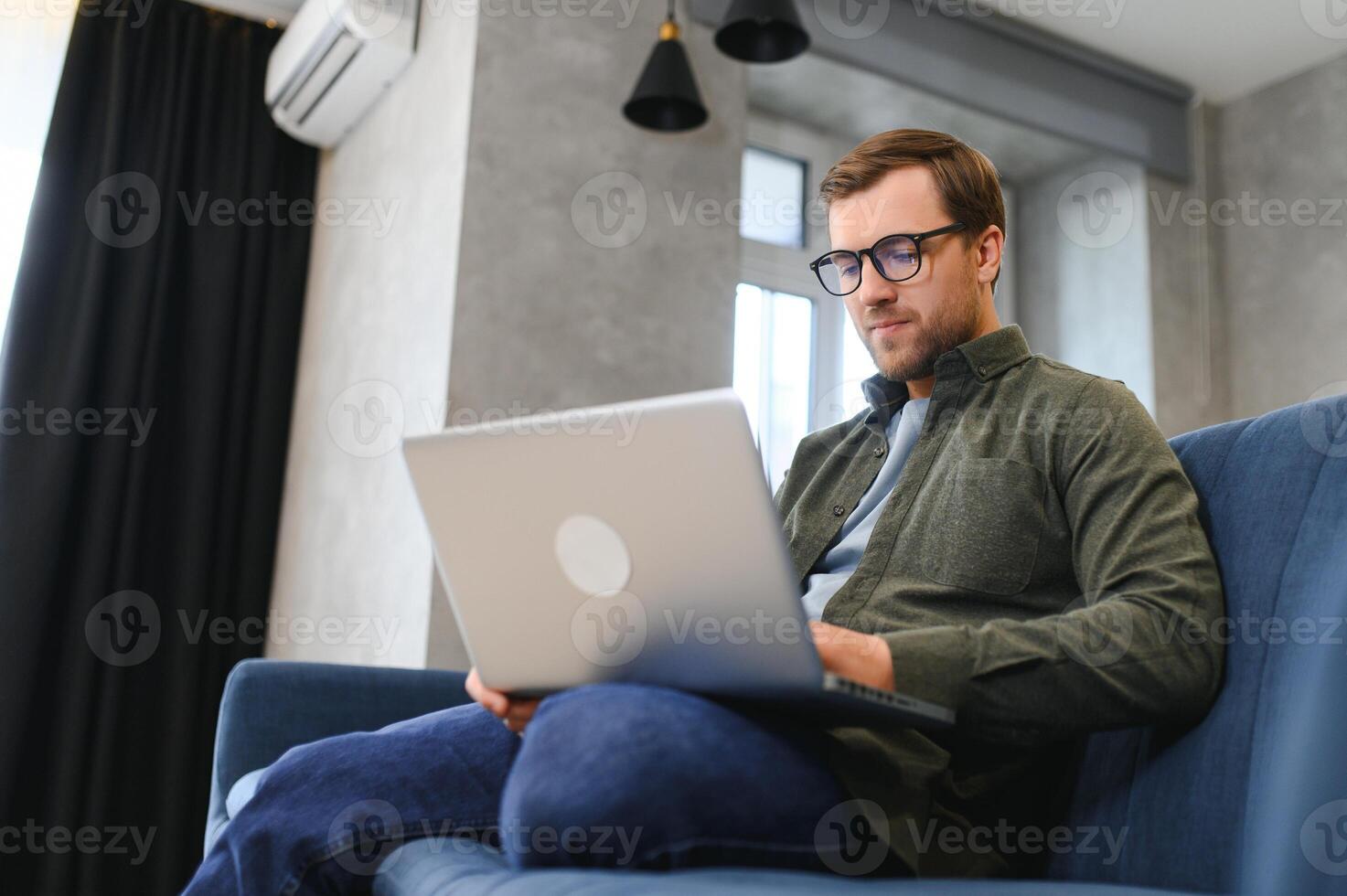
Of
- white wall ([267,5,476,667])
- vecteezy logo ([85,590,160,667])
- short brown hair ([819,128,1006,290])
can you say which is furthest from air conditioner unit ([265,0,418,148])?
short brown hair ([819,128,1006,290])

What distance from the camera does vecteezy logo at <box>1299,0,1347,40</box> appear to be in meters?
3.42

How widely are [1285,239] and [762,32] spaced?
2.27m

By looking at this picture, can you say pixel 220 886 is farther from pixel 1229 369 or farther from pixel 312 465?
pixel 1229 369

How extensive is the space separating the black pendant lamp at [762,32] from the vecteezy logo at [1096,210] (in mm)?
1902

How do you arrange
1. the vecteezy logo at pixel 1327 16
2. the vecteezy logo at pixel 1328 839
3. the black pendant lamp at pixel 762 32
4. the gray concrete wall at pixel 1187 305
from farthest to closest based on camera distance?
the gray concrete wall at pixel 1187 305
the vecteezy logo at pixel 1327 16
the black pendant lamp at pixel 762 32
the vecteezy logo at pixel 1328 839

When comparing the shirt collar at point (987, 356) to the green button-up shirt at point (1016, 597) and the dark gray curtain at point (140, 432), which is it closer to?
the green button-up shirt at point (1016, 597)

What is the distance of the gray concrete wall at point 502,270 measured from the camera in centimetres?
250

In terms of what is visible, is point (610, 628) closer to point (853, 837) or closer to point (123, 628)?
Result: point (853, 837)

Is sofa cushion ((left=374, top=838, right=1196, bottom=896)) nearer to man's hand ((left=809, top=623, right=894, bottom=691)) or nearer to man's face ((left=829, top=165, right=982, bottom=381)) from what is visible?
man's hand ((left=809, top=623, right=894, bottom=691))

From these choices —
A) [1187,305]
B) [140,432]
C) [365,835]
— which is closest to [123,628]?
[140,432]

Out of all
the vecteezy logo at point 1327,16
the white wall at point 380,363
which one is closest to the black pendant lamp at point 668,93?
the white wall at point 380,363

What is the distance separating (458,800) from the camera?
108 centimetres

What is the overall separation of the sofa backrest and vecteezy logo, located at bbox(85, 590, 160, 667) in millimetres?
2456

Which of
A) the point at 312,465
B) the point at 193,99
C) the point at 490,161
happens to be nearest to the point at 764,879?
the point at 490,161
